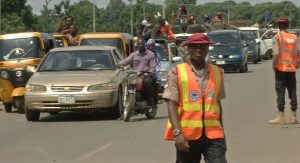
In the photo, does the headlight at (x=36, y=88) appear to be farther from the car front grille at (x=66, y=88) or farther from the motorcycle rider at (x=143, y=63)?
the motorcycle rider at (x=143, y=63)

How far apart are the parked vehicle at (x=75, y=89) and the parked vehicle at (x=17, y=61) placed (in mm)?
2095

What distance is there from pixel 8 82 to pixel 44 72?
101 inches

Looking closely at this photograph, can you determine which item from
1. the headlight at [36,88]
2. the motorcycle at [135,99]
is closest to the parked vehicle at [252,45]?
the motorcycle at [135,99]

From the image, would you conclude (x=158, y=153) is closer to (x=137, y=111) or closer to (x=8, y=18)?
(x=137, y=111)

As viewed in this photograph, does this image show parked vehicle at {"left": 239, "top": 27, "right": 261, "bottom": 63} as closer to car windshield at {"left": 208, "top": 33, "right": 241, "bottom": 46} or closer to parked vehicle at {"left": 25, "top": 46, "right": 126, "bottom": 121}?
car windshield at {"left": 208, "top": 33, "right": 241, "bottom": 46}

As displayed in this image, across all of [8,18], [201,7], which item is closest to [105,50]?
[8,18]

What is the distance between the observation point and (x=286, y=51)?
14383 mm

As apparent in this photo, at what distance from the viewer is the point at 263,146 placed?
39.7ft

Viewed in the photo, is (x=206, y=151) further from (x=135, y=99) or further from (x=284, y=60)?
(x=135, y=99)

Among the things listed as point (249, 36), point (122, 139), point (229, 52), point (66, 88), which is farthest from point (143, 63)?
point (249, 36)

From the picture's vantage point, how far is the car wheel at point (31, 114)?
16.5 m

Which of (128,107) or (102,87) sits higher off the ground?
(102,87)

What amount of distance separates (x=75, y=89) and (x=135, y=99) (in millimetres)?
1261

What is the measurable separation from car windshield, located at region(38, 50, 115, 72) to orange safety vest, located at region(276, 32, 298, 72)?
4.30m
